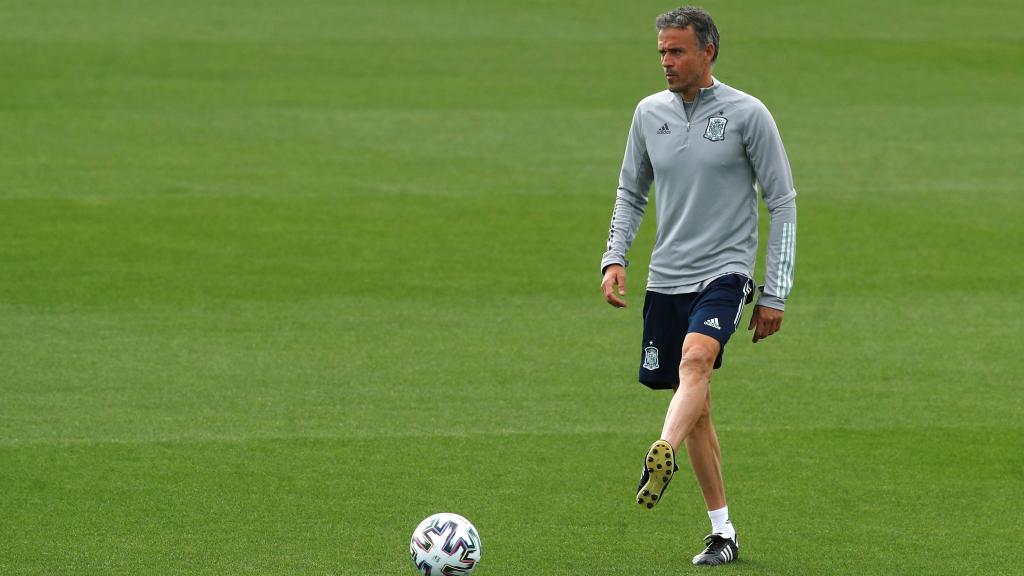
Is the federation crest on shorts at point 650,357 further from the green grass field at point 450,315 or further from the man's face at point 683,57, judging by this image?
the man's face at point 683,57

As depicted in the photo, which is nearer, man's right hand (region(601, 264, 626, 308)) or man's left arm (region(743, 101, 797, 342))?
man's left arm (region(743, 101, 797, 342))

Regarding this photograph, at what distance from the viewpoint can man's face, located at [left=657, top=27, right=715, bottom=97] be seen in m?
7.24

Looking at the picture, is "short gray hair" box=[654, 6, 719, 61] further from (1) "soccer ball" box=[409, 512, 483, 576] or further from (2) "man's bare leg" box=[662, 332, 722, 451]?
(1) "soccer ball" box=[409, 512, 483, 576]

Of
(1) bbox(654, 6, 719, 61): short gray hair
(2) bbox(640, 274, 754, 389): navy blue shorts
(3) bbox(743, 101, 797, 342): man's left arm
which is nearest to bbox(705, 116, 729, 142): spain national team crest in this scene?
(3) bbox(743, 101, 797, 342): man's left arm

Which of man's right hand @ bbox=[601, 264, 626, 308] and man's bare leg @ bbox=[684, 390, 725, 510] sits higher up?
man's right hand @ bbox=[601, 264, 626, 308]

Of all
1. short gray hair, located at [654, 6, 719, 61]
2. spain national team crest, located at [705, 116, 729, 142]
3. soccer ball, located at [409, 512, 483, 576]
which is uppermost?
short gray hair, located at [654, 6, 719, 61]

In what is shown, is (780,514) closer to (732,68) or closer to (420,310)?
(420,310)

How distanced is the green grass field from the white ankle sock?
16 cm

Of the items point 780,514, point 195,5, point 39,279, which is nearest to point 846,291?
point 780,514

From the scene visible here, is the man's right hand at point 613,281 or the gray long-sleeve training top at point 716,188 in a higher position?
the gray long-sleeve training top at point 716,188

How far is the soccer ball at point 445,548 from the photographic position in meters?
7.00

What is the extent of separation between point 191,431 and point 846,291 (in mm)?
6624

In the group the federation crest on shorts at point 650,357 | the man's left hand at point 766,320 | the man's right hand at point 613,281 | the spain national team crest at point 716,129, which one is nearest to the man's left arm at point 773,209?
the man's left hand at point 766,320

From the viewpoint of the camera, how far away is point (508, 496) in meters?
8.56
